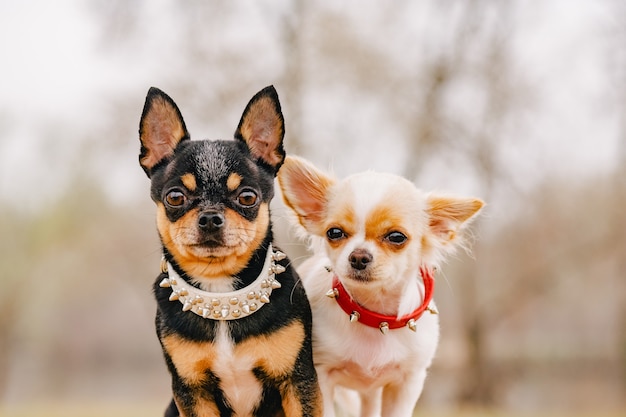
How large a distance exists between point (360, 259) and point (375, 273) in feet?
0.28

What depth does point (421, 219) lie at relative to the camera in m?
2.88

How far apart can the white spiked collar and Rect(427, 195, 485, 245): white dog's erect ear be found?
789 millimetres

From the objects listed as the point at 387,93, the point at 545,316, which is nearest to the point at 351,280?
the point at 387,93

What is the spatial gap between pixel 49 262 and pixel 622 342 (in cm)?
914

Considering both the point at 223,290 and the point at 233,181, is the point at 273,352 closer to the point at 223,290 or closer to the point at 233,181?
the point at 223,290

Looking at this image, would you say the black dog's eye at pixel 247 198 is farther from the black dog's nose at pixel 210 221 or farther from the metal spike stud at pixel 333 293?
the metal spike stud at pixel 333 293

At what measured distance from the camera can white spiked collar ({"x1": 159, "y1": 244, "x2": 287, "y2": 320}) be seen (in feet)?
8.00

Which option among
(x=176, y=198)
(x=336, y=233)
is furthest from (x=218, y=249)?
(x=336, y=233)

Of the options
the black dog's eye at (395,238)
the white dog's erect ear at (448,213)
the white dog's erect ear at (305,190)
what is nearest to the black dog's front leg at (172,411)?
the white dog's erect ear at (305,190)

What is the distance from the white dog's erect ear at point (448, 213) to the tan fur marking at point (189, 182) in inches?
40.9

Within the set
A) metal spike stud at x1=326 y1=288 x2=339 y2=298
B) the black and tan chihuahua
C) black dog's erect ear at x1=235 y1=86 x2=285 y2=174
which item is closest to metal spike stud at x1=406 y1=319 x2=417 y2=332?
metal spike stud at x1=326 y1=288 x2=339 y2=298

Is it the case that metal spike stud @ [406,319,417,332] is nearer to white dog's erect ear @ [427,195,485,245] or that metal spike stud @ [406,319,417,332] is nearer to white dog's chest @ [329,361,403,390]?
white dog's chest @ [329,361,403,390]

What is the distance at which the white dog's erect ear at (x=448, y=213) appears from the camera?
293 centimetres

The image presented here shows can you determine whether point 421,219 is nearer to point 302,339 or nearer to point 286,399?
point 302,339
